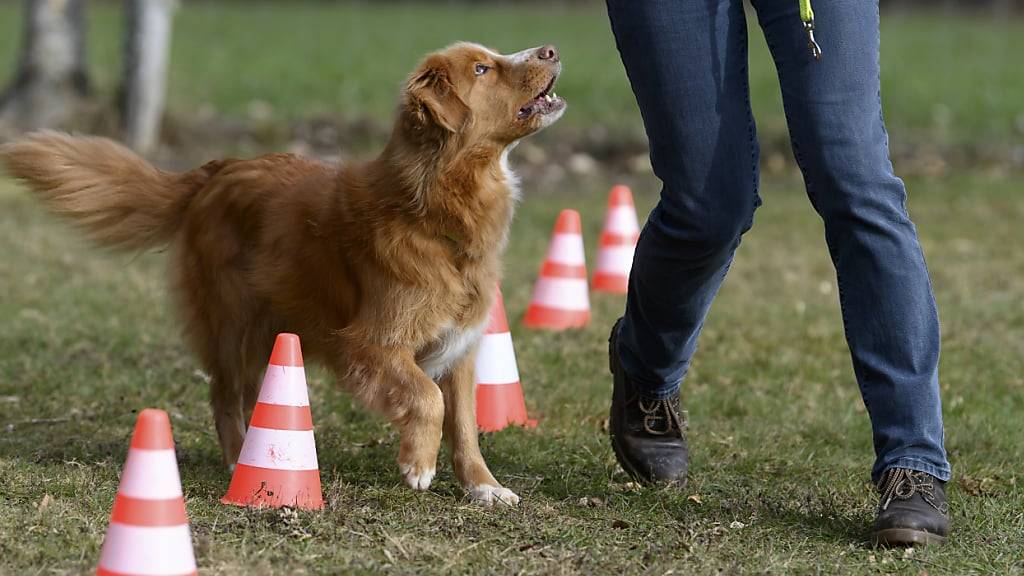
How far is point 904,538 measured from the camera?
363cm

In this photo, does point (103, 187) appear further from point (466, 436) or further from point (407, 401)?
point (466, 436)

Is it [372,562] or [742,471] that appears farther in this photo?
[742,471]

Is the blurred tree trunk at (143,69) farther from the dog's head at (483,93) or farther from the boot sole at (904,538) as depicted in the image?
the boot sole at (904,538)

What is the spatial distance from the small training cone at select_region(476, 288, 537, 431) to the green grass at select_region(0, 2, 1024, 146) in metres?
8.18

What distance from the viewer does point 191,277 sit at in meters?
4.61

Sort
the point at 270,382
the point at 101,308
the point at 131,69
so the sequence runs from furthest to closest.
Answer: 1. the point at 131,69
2. the point at 101,308
3. the point at 270,382

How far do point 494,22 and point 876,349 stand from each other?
26.2 m

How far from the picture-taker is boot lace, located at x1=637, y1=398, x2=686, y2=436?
4.30m

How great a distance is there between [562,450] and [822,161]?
5.40 ft

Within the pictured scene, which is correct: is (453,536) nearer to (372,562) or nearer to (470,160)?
(372,562)

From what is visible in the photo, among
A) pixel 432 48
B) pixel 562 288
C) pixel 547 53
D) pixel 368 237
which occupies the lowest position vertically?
pixel 562 288

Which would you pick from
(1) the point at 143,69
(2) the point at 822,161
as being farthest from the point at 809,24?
(1) the point at 143,69

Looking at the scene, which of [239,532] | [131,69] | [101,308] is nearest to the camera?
[239,532]

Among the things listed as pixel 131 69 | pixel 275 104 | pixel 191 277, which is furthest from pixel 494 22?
pixel 191 277
